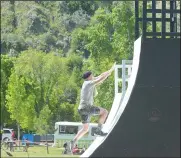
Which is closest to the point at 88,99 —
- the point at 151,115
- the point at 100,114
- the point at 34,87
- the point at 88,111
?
the point at 88,111

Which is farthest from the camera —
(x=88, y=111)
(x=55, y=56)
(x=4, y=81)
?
(x=55, y=56)

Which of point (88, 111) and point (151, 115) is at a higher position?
point (88, 111)

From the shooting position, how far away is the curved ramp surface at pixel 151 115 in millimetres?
13945

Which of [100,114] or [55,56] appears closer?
[100,114]

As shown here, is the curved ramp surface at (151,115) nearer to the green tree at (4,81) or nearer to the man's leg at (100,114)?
the man's leg at (100,114)

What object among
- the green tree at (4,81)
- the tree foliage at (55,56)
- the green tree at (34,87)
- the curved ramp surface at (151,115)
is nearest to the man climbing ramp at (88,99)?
the curved ramp surface at (151,115)

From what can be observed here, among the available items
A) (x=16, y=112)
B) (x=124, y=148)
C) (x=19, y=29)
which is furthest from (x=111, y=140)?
(x=19, y=29)

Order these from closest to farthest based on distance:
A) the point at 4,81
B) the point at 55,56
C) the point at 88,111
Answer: the point at 88,111
the point at 4,81
the point at 55,56

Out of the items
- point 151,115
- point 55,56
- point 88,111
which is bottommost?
point 55,56

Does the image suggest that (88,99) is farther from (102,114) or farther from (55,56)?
(55,56)

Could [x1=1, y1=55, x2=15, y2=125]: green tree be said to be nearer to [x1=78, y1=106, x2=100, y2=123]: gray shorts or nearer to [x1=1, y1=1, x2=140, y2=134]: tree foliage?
[x1=1, y1=1, x2=140, y2=134]: tree foliage

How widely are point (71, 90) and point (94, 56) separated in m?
26.9

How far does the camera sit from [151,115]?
13.9 m

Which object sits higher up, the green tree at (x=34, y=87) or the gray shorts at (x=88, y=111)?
the gray shorts at (x=88, y=111)
